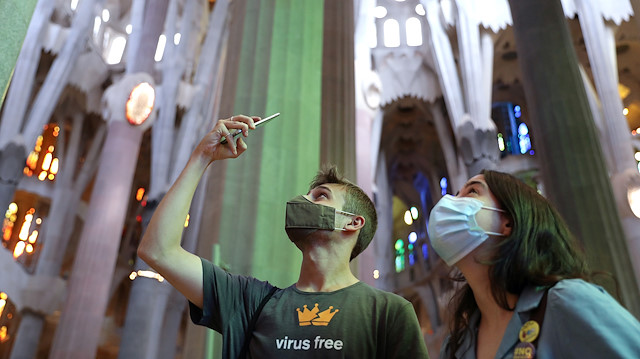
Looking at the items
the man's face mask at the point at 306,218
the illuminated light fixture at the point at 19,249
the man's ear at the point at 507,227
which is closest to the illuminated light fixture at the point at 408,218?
the illuminated light fixture at the point at 19,249

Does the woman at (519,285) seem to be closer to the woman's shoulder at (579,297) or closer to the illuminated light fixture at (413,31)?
the woman's shoulder at (579,297)

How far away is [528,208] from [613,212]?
5921 millimetres

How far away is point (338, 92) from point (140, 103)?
33.6ft

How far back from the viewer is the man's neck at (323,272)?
1.94 metres

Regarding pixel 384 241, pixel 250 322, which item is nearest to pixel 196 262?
pixel 250 322

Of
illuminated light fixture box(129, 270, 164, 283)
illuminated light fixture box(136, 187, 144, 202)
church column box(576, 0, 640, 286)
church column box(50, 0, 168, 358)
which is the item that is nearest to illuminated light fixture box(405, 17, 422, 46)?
church column box(576, 0, 640, 286)

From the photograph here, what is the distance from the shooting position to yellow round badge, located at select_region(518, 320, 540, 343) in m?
1.35

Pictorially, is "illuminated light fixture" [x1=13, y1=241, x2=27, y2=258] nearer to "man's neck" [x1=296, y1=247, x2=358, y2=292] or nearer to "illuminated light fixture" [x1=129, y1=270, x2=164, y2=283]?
"illuminated light fixture" [x1=129, y1=270, x2=164, y2=283]

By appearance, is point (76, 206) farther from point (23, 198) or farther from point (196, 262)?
point (196, 262)

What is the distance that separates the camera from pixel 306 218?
6.49ft

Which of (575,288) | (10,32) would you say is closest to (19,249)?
(10,32)

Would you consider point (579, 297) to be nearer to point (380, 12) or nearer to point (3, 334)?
point (3, 334)

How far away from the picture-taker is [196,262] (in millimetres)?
1901

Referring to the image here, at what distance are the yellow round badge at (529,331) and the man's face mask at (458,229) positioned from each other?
1.11 feet
